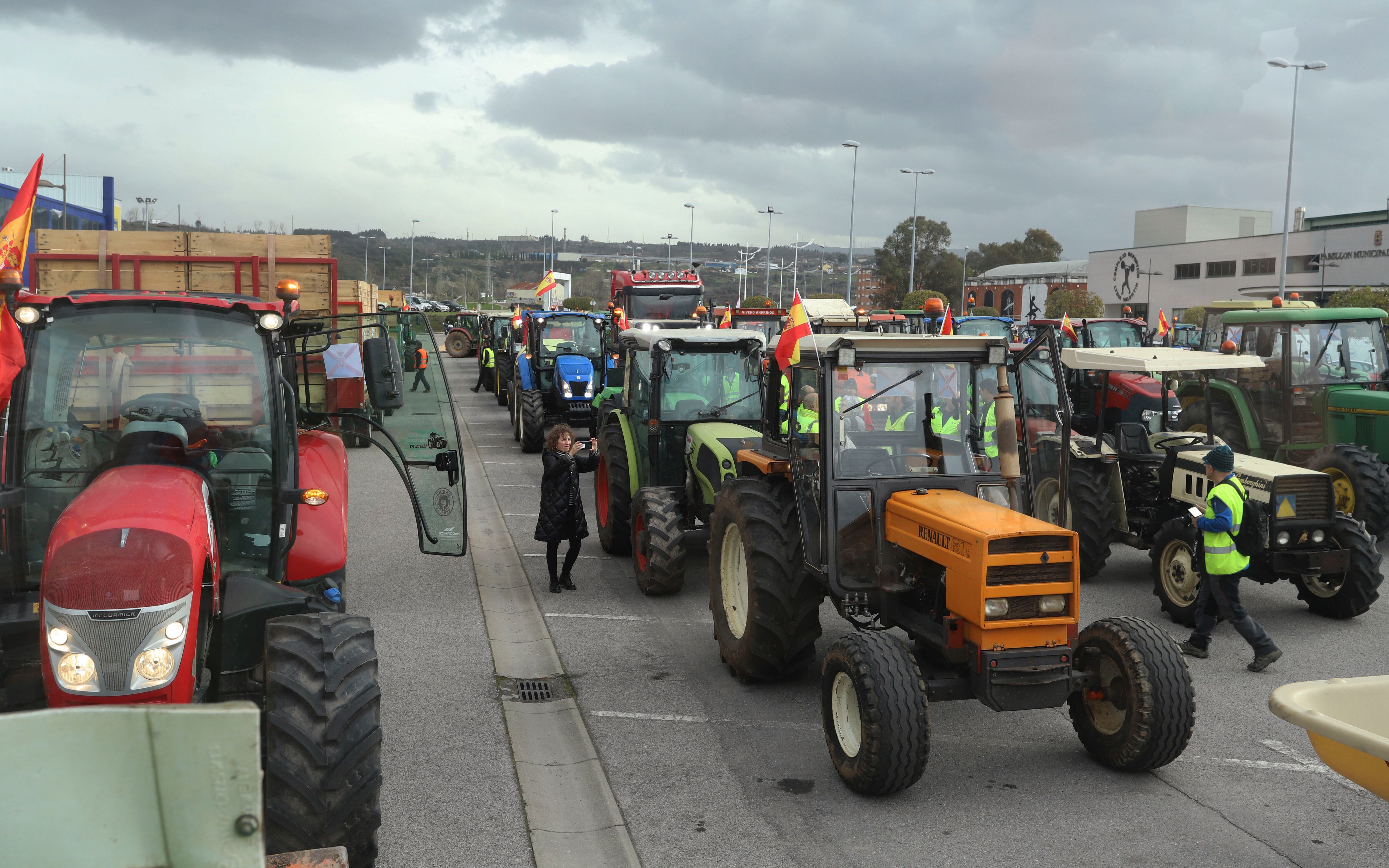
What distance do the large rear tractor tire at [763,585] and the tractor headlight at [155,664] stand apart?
11.5 feet

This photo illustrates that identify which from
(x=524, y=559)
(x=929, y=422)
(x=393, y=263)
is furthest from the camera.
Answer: (x=393, y=263)

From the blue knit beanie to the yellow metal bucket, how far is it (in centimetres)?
336

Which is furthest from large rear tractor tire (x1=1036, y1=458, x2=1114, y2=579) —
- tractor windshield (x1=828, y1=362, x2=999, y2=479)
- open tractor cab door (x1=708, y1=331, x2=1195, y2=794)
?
tractor windshield (x1=828, y1=362, x2=999, y2=479)

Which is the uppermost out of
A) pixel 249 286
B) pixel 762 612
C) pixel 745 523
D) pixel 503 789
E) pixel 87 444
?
pixel 249 286

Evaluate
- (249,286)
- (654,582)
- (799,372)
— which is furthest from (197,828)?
(249,286)

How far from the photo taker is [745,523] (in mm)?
6602

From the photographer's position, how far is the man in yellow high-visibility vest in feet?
24.2

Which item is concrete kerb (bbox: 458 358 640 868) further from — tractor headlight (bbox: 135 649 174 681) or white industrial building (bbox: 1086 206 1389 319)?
white industrial building (bbox: 1086 206 1389 319)

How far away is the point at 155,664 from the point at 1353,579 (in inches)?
337

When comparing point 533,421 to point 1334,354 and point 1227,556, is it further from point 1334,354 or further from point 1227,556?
point 1227,556

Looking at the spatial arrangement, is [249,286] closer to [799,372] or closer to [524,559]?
[524,559]

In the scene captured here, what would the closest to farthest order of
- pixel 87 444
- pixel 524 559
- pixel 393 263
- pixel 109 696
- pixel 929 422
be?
pixel 109 696
pixel 87 444
pixel 929 422
pixel 524 559
pixel 393 263

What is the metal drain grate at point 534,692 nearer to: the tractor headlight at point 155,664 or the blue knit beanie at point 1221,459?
the tractor headlight at point 155,664

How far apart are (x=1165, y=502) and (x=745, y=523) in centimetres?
475
